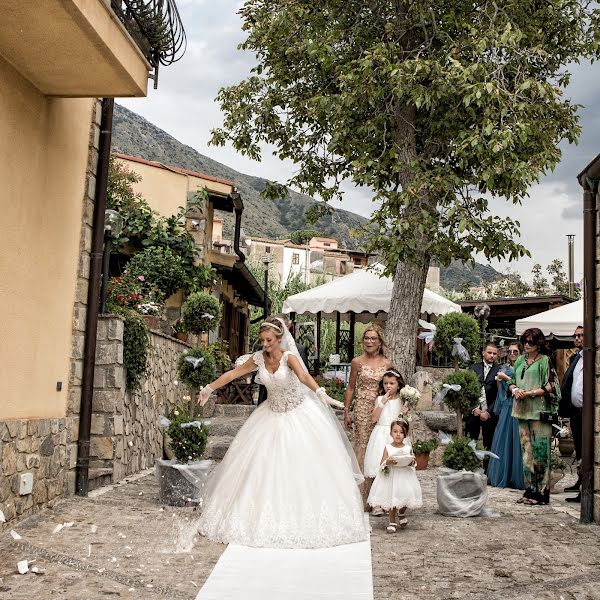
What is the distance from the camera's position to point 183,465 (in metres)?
8.07

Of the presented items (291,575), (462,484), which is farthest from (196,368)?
(291,575)

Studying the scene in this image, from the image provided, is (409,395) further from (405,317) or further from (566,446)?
(405,317)

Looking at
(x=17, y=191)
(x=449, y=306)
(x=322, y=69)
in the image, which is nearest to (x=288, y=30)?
(x=322, y=69)

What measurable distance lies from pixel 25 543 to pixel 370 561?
2.47m

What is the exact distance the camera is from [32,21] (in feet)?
18.3

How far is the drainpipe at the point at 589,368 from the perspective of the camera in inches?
293

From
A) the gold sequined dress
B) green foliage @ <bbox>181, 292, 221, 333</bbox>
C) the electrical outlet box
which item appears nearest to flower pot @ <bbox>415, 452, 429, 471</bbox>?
the gold sequined dress

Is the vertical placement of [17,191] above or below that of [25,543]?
above

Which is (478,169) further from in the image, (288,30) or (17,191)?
(17,191)

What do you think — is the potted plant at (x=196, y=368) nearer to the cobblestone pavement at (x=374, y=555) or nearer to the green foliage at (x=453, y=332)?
the cobblestone pavement at (x=374, y=555)

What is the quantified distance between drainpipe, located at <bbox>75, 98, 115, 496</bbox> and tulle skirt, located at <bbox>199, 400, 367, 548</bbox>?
5.46 ft

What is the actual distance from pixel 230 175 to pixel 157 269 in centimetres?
9660

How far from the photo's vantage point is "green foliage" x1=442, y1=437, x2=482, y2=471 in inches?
312

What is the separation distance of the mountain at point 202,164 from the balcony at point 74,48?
216 feet
